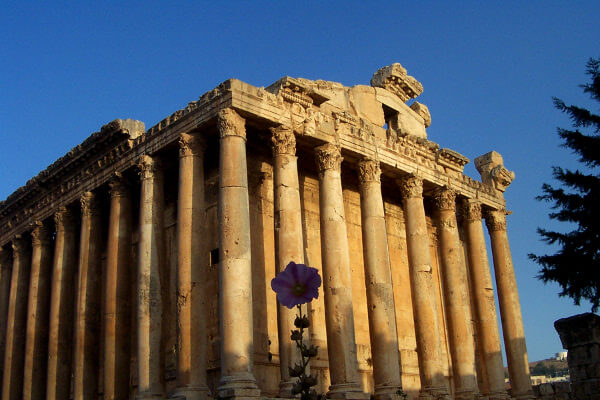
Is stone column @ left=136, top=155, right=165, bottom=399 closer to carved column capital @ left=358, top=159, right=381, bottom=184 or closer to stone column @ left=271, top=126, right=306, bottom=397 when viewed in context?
stone column @ left=271, top=126, right=306, bottom=397

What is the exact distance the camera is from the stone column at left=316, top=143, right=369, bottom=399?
57.9ft

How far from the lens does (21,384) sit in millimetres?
23938

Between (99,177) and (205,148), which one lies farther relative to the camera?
(99,177)

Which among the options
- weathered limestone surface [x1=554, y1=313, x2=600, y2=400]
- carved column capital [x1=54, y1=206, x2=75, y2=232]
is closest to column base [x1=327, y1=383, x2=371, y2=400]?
weathered limestone surface [x1=554, y1=313, x2=600, y2=400]

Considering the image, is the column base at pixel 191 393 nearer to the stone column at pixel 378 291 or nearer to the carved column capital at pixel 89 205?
the stone column at pixel 378 291

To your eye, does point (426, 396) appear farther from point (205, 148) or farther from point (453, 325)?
point (205, 148)

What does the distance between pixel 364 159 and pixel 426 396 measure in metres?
7.36

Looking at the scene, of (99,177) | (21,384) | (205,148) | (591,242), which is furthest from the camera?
(21,384)

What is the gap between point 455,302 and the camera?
2258 centimetres

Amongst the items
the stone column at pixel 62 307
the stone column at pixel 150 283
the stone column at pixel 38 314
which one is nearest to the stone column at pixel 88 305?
the stone column at pixel 62 307

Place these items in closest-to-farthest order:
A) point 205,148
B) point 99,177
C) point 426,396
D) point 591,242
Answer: point 591,242 < point 205,148 < point 426,396 < point 99,177

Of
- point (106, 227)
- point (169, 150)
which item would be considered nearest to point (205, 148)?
point (169, 150)

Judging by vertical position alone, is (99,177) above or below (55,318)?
above

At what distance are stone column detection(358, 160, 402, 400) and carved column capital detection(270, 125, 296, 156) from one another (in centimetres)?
325
